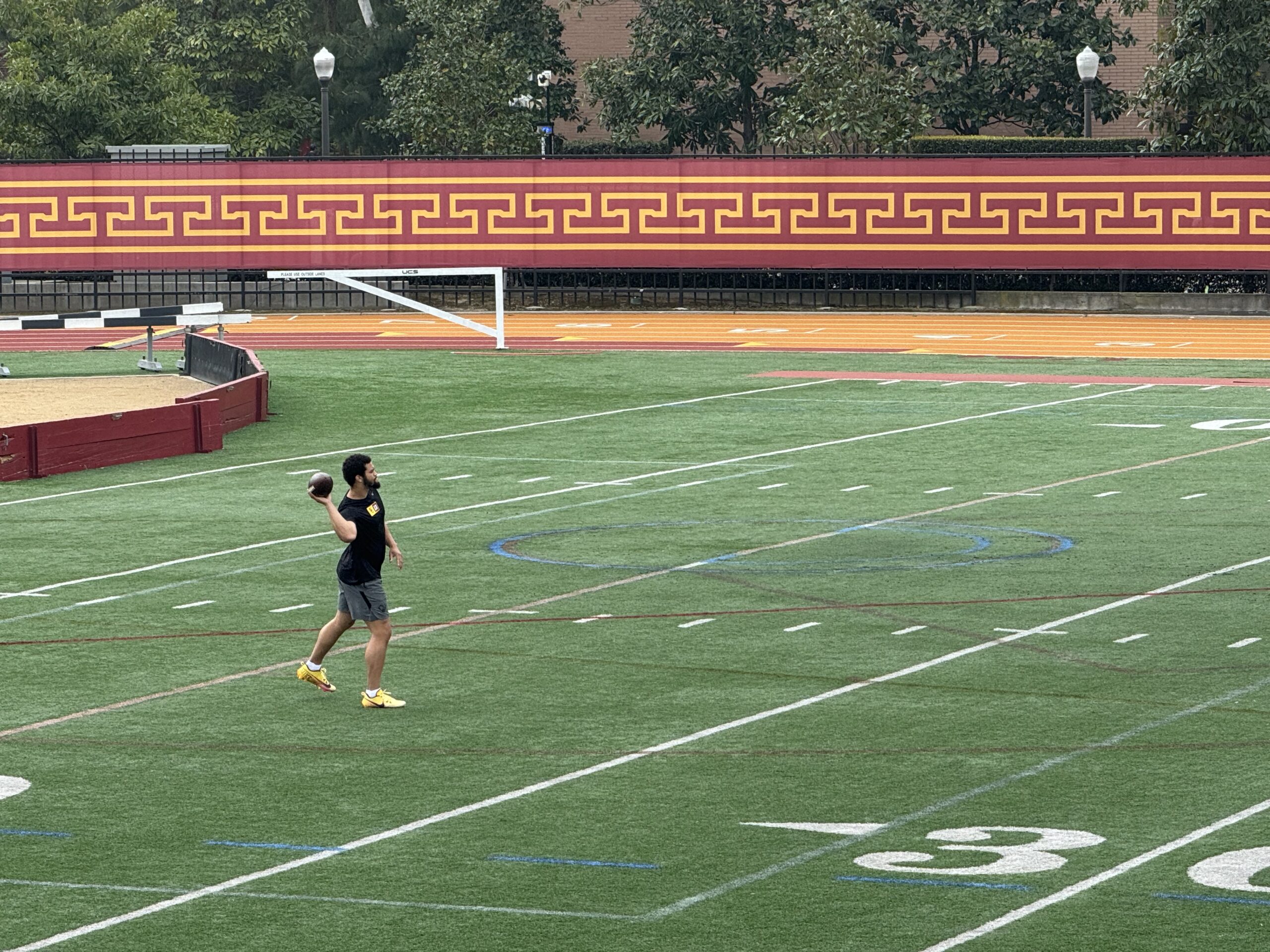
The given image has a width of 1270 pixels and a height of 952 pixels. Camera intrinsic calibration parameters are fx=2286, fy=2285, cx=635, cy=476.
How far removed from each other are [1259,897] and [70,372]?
2763 centimetres

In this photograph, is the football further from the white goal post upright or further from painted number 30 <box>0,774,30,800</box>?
the white goal post upright

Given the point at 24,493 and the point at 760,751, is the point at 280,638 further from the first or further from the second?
the point at 24,493

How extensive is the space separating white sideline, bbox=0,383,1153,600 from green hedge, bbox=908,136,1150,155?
2114cm

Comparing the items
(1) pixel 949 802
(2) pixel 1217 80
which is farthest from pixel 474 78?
(1) pixel 949 802

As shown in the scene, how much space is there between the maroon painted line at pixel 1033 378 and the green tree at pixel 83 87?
2596 centimetres

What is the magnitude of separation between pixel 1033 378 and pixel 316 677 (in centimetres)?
2077

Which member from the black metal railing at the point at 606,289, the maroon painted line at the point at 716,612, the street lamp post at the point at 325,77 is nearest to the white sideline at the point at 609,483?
the maroon painted line at the point at 716,612

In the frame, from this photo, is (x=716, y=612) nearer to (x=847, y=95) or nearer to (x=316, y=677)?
(x=316, y=677)

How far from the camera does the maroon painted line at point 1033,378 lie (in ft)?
104

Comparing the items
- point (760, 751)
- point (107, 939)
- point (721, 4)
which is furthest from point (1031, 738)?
point (721, 4)

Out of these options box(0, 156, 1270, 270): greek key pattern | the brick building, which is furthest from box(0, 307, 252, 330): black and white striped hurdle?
the brick building

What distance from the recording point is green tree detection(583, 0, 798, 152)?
57250mm

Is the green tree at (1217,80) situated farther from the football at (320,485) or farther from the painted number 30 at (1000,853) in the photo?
the painted number 30 at (1000,853)

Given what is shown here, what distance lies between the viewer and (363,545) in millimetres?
13016
